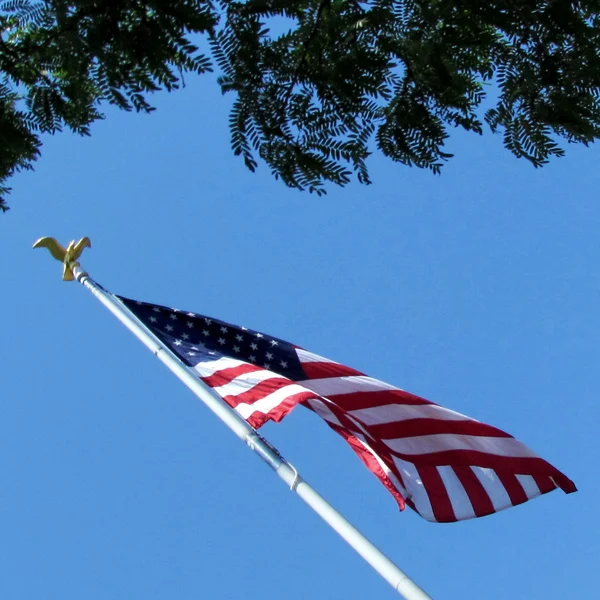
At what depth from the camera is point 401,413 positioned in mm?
5453

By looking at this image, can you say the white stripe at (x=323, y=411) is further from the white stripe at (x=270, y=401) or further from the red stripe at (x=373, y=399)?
the white stripe at (x=270, y=401)

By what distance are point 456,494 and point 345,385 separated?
1048 mm

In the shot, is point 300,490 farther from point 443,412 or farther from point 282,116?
point 282,116

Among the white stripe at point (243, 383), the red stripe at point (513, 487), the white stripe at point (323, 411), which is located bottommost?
the white stripe at point (243, 383)

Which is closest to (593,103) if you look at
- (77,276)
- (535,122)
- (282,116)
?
(535,122)

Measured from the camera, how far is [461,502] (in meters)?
5.30

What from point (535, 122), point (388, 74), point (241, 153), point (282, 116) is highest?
point (535, 122)

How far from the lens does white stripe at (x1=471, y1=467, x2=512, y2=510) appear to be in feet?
17.8

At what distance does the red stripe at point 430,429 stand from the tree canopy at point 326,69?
174cm

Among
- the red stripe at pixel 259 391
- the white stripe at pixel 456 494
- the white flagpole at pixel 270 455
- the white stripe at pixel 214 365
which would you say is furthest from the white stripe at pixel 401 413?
the white stripe at pixel 214 365

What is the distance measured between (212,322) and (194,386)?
905 mm

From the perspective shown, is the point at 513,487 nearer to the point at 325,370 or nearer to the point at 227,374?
the point at 325,370

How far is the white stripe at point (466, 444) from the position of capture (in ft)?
17.4

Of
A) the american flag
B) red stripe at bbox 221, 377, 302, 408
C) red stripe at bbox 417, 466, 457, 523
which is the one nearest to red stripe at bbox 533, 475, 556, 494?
the american flag
